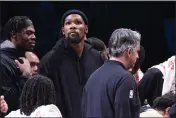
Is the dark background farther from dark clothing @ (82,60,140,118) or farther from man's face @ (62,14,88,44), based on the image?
dark clothing @ (82,60,140,118)

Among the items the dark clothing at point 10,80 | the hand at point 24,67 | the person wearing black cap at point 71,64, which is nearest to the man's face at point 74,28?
the person wearing black cap at point 71,64

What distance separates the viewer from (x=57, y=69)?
5.66 metres

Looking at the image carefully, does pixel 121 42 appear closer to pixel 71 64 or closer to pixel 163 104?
pixel 71 64

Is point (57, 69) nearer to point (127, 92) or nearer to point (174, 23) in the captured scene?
point (127, 92)

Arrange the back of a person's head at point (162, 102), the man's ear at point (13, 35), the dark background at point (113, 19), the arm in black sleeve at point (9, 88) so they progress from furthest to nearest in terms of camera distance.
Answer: the dark background at point (113, 19)
the back of a person's head at point (162, 102)
the man's ear at point (13, 35)
the arm in black sleeve at point (9, 88)

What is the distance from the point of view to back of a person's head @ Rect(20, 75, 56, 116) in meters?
4.74

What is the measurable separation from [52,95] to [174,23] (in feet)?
11.3

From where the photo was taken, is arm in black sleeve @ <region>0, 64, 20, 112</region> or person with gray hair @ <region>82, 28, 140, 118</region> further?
arm in black sleeve @ <region>0, 64, 20, 112</region>

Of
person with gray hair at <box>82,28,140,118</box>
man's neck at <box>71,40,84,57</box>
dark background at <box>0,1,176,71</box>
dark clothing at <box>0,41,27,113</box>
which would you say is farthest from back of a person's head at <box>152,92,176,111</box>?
dark background at <box>0,1,176,71</box>

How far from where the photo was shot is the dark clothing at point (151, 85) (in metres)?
6.39

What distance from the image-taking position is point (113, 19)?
7.75 m

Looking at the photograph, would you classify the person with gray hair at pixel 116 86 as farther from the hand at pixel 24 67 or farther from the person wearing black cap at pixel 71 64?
the hand at pixel 24 67

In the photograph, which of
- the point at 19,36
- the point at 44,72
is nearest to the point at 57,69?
the point at 44,72

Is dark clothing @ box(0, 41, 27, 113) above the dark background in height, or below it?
below
